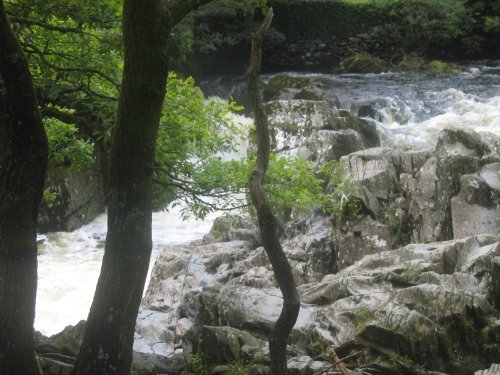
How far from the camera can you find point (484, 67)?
76.9 feet

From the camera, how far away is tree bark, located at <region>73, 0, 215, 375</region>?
13.7ft

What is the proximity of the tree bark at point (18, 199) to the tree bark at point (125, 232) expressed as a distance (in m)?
0.44

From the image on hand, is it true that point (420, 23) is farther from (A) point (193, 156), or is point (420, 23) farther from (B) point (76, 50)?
(B) point (76, 50)

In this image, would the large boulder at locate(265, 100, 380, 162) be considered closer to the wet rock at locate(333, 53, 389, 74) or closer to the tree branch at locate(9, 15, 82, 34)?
the tree branch at locate(9, 15, 82, 34)

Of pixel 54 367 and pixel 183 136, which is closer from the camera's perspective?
pixel 54 367

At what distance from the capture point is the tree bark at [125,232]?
4.16m

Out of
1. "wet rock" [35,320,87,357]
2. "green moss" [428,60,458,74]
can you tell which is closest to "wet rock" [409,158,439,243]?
"wet rock" [35,320,87,357]

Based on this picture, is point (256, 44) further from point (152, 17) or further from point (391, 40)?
point (391, 40)

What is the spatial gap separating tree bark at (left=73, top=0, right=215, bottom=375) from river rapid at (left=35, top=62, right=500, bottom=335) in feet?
16.1

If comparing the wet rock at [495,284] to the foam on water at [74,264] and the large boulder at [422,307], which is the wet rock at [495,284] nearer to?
the large boulder at [422,307]

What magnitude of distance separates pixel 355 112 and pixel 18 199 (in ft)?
47.9

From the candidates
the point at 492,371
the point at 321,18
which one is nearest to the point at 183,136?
the point at 492,371

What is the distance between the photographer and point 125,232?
4258 mm

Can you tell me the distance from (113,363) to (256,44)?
261 cm
